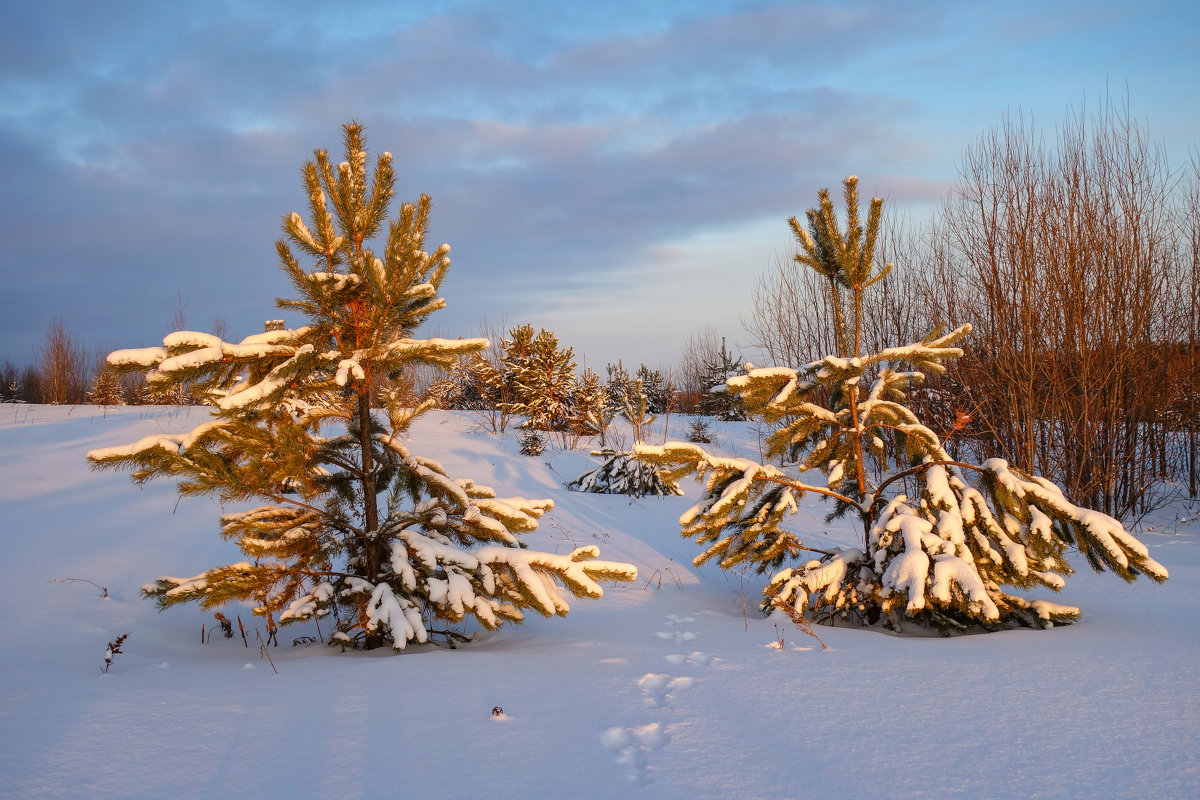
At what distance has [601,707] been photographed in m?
2.39

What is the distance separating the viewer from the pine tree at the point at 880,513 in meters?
3.43

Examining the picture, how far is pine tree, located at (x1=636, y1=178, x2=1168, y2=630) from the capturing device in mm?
3434

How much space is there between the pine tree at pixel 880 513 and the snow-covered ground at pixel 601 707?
0.31 meters

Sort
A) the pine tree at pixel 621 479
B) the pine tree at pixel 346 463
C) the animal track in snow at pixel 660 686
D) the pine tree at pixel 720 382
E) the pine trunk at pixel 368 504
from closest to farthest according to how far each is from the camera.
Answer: the animal track in snow at pixel 660 686 → the pine tree at pixel 346 463 → the pine trunk at pixel 368 504 → the pine tree at pixel 621 479 → the pine tree at pixel 720 382

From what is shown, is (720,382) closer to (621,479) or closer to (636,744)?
(621,479)

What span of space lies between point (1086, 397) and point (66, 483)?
432 inches

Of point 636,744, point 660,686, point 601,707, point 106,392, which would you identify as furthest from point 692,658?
point 106,392

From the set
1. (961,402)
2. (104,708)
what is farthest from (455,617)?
(961,402)

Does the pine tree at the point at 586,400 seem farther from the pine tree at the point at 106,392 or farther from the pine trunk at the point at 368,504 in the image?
the pine tree at the point at 106,392

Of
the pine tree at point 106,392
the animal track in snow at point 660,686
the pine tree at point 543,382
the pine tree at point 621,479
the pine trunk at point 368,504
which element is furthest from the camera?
the pine tree at point 106,392

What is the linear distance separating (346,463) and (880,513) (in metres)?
3.17

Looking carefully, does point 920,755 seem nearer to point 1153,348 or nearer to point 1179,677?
point 1179,677

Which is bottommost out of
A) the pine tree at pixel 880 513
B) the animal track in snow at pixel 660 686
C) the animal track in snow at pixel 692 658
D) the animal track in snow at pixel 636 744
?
the animal track in snow at pixel 692 658

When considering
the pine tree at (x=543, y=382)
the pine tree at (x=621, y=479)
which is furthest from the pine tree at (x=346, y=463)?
the pine tree at (x=543, y=382)
